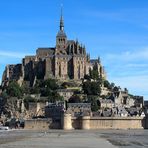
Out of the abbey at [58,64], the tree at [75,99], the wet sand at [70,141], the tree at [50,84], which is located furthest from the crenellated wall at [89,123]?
the wet sand at [70,141]

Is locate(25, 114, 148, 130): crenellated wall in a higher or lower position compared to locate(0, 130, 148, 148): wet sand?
higher

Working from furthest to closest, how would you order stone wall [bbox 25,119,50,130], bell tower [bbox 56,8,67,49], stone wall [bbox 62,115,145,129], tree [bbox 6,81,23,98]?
bell tower [bbox 56,8,67,49]
tree [bbox 6,81,23,98]
stone wall [bbox 62,115,145,129]
stone wall [bbox 25,119,50,130]

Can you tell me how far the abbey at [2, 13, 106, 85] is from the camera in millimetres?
141750

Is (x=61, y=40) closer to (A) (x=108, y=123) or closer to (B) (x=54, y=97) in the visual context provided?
(B) (x=54, y=97)

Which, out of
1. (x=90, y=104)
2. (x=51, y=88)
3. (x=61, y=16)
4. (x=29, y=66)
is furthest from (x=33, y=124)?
(x=61, y=16)

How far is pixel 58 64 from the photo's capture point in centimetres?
14188

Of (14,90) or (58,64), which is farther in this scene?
(58,64)

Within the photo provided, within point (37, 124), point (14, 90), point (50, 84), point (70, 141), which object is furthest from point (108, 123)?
point (70, 141)

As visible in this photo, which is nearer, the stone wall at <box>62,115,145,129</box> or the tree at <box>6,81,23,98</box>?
the stone wall at <box>62,115,145,129</box>

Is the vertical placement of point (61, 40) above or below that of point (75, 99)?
above

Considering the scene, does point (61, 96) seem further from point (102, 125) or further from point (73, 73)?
point (102, 125)

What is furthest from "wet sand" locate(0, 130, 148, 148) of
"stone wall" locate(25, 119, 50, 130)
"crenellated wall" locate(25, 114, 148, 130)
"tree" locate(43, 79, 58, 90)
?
"tree" locate(43, 79, 58, 90)

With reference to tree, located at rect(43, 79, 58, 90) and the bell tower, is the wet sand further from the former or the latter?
the bell tower

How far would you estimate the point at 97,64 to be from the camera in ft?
491
